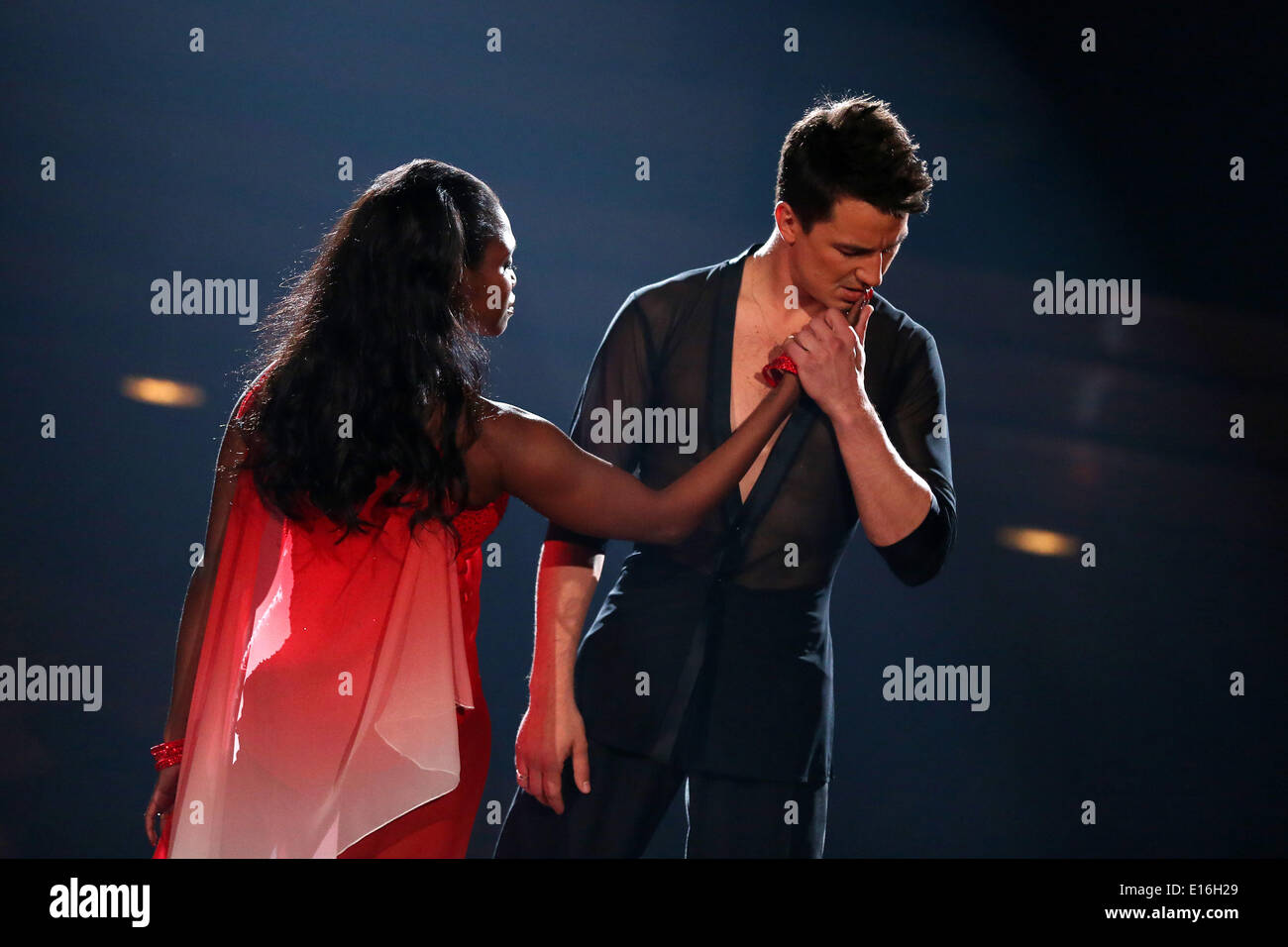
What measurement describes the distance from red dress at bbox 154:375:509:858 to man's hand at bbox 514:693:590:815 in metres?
0.26

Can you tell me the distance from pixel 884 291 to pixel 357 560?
151 cm

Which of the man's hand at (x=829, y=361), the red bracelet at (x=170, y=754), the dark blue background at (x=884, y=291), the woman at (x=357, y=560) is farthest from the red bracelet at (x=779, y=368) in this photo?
the red bracelet at (x=170, y=754)

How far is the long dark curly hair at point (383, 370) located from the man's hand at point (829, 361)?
0.63 meters

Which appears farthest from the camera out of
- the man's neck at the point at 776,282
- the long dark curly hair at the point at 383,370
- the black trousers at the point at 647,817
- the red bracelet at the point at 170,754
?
the man's neck at the point at 776,282

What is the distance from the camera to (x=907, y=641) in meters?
3.08

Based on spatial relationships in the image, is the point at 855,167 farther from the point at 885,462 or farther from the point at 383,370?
the point at 383,370

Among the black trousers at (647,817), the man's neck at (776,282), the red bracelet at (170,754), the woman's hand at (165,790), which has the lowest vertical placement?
the black trousers at (647,817)

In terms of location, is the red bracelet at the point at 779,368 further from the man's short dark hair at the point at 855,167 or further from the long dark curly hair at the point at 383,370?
the long dark curly hair at the point at 383,370

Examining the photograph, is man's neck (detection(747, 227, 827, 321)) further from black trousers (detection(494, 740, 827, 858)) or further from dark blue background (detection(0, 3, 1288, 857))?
black trousers (detection(494, 740, 827, 858))

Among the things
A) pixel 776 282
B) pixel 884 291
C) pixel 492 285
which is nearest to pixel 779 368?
pixel 776 282

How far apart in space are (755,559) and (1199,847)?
1526 mm

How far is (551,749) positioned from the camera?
2293mm

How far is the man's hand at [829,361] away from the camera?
2297 millimetres
